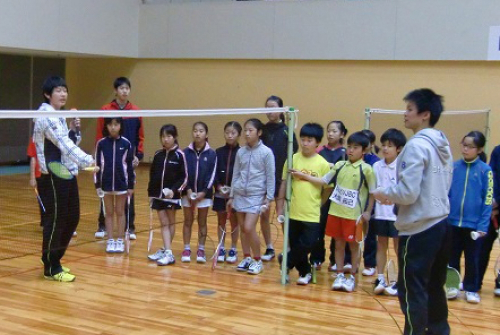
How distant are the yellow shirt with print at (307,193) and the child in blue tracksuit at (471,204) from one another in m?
1.17

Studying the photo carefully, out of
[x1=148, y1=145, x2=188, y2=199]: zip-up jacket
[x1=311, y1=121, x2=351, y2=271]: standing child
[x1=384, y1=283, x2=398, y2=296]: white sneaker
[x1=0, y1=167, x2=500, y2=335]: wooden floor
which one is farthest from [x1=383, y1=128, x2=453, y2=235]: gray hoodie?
[x1=148, y1=145, x2=188, y2=199]: zip-up jacket

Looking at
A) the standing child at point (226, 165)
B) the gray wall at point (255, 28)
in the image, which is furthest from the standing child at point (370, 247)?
the gray wall at point (255, 28)

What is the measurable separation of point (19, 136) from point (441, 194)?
12.7 metres

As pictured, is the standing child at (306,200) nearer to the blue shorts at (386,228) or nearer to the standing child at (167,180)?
the blue shorts at (386,228)

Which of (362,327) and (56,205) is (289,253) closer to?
(362,327)

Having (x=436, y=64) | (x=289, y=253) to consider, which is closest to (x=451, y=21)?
(x=436, y=64)

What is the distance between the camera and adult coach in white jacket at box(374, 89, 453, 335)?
4000mm

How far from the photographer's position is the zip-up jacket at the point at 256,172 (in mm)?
6430

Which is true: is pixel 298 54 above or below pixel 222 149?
above

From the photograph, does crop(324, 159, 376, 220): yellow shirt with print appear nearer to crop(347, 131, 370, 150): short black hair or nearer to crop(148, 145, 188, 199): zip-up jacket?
crop(347, 131, 370, 150): short black hair

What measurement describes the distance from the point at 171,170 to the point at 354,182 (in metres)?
1.92

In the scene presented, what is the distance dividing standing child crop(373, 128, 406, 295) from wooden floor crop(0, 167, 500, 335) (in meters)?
0.19

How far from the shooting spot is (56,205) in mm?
5879

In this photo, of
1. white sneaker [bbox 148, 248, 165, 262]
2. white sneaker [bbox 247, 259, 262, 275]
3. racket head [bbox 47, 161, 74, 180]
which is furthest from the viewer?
white sneaker [bbox 148, 248, 165, 262]
